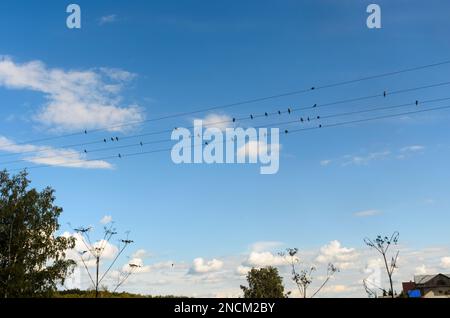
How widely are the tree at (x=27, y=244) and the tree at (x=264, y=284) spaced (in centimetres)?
6424

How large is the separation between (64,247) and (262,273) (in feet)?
221

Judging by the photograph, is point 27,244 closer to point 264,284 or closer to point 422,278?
point 264,284

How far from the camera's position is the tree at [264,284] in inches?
4208

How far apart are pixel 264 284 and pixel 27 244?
227ft

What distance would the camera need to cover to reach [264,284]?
10812cm

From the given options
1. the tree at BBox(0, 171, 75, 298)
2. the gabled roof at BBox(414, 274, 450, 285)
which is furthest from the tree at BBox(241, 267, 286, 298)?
the tree at BBox(0, 171, 75, 298)

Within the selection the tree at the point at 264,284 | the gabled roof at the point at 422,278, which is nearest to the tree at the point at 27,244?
the tree at the point at 264,284

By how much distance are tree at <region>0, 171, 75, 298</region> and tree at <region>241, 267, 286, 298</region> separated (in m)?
64.2

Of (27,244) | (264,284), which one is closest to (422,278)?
(264,284)

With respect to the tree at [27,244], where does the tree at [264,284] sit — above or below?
below

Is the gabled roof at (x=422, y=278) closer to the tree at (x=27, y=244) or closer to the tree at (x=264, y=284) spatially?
the tree at (x=264, y=284)

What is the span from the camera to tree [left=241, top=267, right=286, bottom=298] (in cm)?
10688
